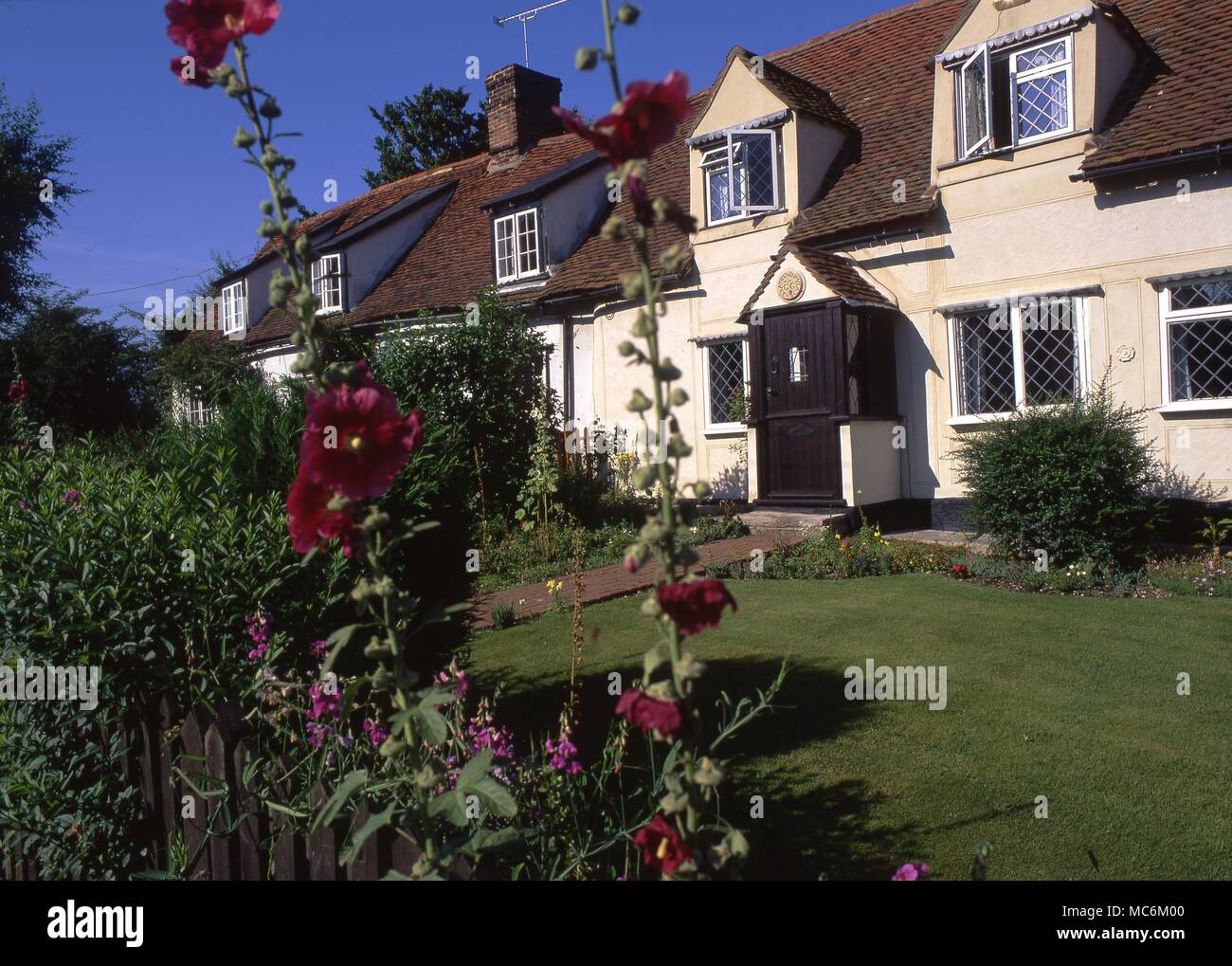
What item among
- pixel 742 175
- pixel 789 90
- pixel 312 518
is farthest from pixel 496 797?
pixel 789 90

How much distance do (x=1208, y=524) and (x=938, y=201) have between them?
5.45 meters

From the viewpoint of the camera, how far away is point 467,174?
24.9 meters

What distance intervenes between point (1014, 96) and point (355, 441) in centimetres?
1315

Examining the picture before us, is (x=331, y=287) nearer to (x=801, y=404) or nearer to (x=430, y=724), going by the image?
(x=801, y=404)

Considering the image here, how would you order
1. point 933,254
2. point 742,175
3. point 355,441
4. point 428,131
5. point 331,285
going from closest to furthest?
1. point 355,441
2. point 933,254
3. point 742,175
4. point 331,285
5. point 428,131

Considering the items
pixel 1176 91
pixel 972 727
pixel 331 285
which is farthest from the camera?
pixel 331 285

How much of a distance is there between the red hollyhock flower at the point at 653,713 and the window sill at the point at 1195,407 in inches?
454

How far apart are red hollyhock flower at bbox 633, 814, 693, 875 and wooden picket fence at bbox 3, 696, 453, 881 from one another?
30.4 inches

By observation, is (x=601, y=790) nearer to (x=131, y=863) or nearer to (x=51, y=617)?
(x=131, y=863)

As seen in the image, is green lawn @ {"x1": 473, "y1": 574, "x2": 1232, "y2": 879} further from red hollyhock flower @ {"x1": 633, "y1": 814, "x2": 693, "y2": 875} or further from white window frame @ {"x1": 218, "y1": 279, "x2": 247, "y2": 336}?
white window frame @ {"x1": 218, "y1": 279, "x2": 247, "y2": 336}

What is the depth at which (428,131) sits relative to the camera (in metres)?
39.5

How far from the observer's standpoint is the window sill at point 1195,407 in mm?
10594

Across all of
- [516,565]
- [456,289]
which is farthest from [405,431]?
[456,289]

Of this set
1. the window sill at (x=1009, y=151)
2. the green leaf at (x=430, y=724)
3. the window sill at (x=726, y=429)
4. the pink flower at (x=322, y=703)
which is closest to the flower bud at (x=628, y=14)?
the green leaf at (x=430, y=724)
